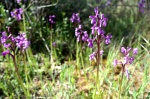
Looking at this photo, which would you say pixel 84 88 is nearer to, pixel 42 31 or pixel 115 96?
pixel 115 96

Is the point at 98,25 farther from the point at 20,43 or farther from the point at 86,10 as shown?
the point at 86,10

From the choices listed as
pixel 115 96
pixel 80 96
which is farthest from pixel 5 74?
pixel 115 96

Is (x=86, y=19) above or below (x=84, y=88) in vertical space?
above

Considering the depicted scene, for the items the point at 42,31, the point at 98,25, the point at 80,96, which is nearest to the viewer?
the point at 98,25

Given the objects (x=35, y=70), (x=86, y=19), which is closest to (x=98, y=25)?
(x=35, y=70)

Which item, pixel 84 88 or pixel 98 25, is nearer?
pixel 98 25

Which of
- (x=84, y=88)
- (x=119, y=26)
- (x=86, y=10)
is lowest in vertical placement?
(x=84, y=88)

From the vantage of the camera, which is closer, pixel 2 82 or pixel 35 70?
pixel 2 82

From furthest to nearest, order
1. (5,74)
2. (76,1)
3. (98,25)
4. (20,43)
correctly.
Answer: (76,1) → (5,74) → (20,43) → (98,25)

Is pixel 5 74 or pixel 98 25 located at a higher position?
pixel 98 25
